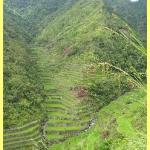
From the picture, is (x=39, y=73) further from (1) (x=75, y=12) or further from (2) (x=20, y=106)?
(1) (x=75, y=12)

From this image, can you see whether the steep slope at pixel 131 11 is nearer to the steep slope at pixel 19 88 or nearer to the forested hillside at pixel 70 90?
the forested hillside at pixel 70 90

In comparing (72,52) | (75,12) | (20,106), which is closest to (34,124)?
(20,106)

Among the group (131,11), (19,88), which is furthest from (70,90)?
(131,11)

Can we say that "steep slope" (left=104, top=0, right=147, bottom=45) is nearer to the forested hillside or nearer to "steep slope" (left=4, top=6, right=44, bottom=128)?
the forested hillside

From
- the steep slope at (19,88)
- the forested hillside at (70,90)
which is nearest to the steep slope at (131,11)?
the forested hillside at (70,90)

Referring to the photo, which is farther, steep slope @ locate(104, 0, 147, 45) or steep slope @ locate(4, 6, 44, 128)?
steep slope @ locate(104, 0, 147, 45)

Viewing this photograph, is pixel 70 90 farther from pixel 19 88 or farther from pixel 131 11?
pixel 131 11

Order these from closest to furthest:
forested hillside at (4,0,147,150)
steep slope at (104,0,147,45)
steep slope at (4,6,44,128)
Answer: forested hillside at (4,0,147,150) < steep slope at (4,6,44,128) < steep slope at (104,0,147,45)

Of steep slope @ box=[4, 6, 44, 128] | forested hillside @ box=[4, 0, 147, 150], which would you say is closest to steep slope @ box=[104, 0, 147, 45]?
forested hillside @ box=[4, 0, 147, 150]
